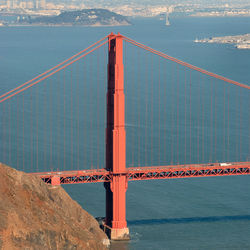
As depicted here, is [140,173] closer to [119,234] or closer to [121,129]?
[121,129]

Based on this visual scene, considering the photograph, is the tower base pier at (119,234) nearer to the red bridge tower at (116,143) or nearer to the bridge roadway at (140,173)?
the red bridge tower at (116,143)

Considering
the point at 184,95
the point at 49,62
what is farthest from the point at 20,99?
the point at 49,62

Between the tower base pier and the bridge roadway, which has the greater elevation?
the bridge roadway

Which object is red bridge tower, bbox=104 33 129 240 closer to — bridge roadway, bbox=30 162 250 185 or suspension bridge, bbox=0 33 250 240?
suspension bridge, bbox=0 33 250 240

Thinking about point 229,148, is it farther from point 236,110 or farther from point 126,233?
point 126,233

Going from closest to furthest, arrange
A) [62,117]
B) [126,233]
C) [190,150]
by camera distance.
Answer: [126,233], [190,150], [62,117]

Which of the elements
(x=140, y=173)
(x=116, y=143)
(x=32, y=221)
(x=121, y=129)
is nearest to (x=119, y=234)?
(x=140, y=173)

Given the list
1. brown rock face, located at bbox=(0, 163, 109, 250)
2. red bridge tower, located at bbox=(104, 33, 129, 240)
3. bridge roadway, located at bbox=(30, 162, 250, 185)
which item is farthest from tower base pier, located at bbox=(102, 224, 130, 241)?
brown rock face, located at bbox=(0, 163, 109, 250)
